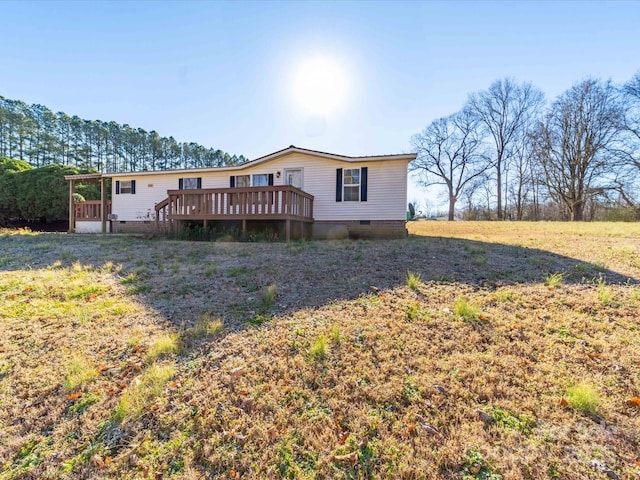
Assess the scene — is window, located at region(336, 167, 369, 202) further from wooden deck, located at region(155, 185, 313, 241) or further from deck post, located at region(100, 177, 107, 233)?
deck post, located at region(100, 177, 107, 233)

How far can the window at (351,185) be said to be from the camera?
1194 cm

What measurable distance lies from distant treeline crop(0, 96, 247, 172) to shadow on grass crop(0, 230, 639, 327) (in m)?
24.7

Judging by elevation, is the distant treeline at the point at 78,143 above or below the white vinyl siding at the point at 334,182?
above

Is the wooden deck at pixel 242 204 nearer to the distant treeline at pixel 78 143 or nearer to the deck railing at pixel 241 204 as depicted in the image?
the deck railing at pixel 241 204

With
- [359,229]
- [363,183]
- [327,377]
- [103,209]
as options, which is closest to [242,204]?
[359,229]

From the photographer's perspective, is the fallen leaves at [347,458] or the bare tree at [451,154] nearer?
the fallen leaves at [347,458]

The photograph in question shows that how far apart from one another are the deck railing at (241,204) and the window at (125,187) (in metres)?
5.40

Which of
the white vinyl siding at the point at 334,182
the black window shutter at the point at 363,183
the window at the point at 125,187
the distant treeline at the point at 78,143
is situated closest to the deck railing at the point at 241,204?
the white vinyl siding at the point at 334,182

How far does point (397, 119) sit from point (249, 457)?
51.8 feet

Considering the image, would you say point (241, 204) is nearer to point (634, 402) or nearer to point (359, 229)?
point (359, 229)

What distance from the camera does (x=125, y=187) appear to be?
15.6m

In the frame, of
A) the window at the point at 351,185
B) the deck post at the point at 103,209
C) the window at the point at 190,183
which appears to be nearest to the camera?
the window at the point at 351,185

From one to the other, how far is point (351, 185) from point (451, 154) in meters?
25.1

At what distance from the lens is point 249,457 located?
2154mm
